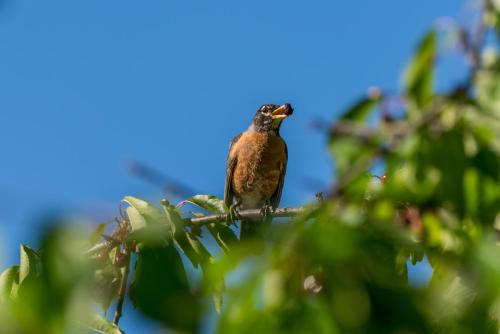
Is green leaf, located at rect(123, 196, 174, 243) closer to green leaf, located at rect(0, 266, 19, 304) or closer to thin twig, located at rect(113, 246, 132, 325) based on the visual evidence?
thin twig, located at rect(113, 246, 132, 325)

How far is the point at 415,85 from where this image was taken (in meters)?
1.17

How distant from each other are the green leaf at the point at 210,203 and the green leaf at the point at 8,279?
2.95ft

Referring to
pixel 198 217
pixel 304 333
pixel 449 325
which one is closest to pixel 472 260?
pixel 449 325

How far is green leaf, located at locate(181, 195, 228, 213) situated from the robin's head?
3634mm

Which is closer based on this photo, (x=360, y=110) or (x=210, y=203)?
(x=360, y=110)

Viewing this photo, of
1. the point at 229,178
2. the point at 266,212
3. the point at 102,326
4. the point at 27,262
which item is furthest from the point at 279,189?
the point at 102,326

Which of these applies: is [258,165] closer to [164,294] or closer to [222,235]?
[222,235]

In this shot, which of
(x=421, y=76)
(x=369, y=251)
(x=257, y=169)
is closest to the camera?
(x=369, y=251)

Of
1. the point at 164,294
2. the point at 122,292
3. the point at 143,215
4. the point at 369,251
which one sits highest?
the point at 143,215

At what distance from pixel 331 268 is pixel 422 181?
32 centimetres

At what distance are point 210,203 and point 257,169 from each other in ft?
11.6

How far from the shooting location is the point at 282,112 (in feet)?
22.5

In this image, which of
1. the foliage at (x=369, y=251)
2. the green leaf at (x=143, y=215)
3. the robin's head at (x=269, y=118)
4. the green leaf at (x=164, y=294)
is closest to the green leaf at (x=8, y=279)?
the green leaf at (x=143, y=215)

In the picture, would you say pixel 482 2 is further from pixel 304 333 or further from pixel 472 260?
pixel 304 333
